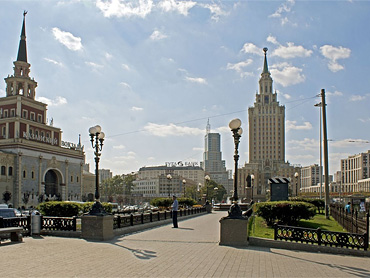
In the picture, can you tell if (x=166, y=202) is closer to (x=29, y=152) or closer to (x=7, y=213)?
(x=7, y=213)

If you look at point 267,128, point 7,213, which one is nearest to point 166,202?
point 7,213

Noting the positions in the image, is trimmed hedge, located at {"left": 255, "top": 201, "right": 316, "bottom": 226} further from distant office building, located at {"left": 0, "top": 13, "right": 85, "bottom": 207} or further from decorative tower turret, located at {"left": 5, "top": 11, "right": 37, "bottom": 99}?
decorative tower turret, located at {"left": 5, "top": 11, "right": 37, "bottom": 99}

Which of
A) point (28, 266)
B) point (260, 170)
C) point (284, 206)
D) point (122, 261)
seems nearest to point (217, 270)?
point (122, 261)

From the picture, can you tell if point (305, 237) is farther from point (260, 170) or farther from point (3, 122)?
point (260, 170)

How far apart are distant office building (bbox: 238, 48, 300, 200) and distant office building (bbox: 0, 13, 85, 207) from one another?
314 ft

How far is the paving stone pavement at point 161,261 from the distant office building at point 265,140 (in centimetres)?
14513

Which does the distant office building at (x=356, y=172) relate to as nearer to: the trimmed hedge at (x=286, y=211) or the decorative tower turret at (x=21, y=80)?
the decorative tower turret at (x=21, y=80)

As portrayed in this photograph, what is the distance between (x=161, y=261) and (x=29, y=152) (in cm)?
6038

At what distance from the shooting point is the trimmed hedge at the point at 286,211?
1878 cm

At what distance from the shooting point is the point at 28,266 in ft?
32.2

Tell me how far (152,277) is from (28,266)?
350cm

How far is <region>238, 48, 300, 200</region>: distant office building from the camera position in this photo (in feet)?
515

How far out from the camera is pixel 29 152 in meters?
65.1

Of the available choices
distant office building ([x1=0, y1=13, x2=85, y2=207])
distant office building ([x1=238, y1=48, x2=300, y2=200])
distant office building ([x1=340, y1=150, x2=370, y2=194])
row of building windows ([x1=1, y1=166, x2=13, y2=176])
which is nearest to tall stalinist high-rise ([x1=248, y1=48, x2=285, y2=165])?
distant office building ([x1=238, y1=48, x2=300, y2=200])
